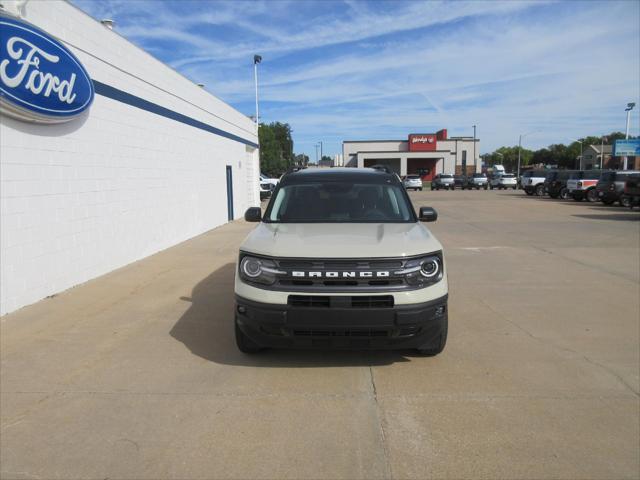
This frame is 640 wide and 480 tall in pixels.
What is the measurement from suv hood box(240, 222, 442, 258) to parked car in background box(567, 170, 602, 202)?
89.8 feet

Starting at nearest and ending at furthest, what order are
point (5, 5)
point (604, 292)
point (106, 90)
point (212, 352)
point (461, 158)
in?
point (212, 352) → point (5, 5) → point (604, 292) → point (106, 90) → point (461, 158)

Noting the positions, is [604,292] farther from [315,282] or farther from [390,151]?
[390,151]

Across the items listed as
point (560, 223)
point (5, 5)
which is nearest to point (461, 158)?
point (560, 223)

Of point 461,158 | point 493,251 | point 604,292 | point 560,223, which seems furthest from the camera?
point 461,158

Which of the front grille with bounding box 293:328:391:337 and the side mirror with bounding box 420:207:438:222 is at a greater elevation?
the side mirror with bounding box 420:207:438:222

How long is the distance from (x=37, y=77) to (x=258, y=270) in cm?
478

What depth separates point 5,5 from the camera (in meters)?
6.17

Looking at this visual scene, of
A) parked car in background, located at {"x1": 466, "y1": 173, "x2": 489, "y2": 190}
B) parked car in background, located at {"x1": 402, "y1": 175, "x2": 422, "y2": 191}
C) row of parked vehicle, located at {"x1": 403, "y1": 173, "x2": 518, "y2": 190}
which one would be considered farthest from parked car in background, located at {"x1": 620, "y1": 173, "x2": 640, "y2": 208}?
parked car in background, located at {"x1": 466, "y1": 173, "x2": 489, "y2": 190}

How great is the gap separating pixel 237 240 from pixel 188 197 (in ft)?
6.89

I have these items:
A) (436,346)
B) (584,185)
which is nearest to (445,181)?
(584,185)

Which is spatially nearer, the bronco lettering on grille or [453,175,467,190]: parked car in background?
the bronco lettering on grille

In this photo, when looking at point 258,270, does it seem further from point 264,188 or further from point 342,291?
point 264,188

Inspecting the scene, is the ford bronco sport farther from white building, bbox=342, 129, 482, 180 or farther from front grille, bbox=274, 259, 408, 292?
white building, bbox=342, 129, 482, 180

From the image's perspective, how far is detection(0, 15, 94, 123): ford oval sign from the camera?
6.04 m
